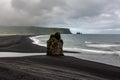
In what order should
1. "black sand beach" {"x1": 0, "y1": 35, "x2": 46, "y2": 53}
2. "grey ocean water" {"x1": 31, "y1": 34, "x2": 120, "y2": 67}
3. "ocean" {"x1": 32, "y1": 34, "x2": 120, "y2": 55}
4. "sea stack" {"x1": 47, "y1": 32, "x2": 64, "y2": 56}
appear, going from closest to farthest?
"sea stack" {"x1": 47, "y1": 32, "x2": 64, "y2": 56} → "grey ocean water" {"x1": 31, "y1": 34, "x2": 120, "y2": 67} → "black sand beach" {"x1": 0, "y1": 35, "x2": 46, "y2": 53} → "ocean" {"x1": 32, "y1": 34, "x2": 120, "y2": 55}

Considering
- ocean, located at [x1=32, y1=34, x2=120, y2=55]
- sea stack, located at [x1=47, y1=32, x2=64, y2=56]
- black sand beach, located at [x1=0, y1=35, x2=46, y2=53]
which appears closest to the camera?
sea stack, located at [x1=47, y1=32, x2=64, y2=56]

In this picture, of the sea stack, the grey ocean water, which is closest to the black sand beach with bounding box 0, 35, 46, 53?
the grey ocean water

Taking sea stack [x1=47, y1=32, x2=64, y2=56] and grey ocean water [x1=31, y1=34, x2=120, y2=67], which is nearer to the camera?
sea stack [x1=47, y1=32, x2=64, y2=56]

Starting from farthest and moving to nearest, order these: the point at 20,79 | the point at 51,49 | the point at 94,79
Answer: the point at 51,49
the point at 94,79
the point at 20,79

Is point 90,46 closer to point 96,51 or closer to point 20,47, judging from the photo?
point 96,51

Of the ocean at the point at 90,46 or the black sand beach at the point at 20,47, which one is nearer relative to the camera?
the black sand beach at the point at 20,47

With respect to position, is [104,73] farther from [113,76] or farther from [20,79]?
[20,79]

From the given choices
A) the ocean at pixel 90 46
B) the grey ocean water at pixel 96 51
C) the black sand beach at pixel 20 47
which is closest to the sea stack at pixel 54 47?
the grey ocean water at pixel 96 51

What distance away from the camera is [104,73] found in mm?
15055

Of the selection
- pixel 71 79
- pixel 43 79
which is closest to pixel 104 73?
pixel 71 79

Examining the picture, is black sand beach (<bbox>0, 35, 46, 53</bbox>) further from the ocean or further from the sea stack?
the sea stack

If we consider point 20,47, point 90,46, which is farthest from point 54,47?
point 90,46

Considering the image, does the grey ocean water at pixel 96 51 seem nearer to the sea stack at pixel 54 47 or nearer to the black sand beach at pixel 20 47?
the sea stack at pixel 54 47

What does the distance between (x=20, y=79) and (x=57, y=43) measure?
11700mm
